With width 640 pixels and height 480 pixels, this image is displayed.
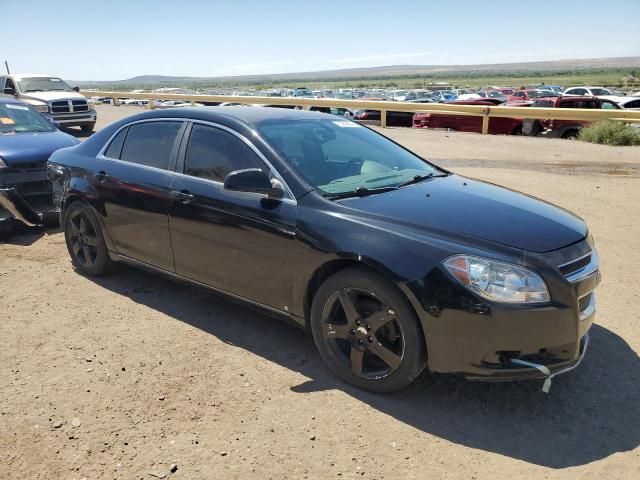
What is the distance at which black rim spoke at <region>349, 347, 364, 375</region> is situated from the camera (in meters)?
3.35

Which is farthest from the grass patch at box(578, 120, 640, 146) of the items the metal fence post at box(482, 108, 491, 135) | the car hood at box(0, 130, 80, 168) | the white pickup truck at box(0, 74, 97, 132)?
the white pickup truck at box(0, 74, 97, 132)

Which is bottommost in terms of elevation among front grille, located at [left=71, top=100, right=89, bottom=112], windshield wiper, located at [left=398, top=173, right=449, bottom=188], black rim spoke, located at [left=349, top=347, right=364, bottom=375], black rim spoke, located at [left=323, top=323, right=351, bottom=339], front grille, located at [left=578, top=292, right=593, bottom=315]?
black rim spoke, located at [left=349, top=347, right=364, bottom=375]

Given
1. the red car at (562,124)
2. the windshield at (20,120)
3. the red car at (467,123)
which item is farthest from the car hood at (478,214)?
the red car at (467,123)

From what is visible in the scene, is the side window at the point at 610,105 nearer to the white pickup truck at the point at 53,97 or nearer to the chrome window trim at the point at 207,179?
the white pickup truck at the point at 53,97

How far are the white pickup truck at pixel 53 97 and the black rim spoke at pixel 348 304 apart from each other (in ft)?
50.6

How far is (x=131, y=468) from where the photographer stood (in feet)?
8.98

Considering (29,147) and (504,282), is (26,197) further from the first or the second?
(504,282)

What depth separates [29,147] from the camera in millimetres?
Result: 7078

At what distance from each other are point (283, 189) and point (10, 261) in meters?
3.95

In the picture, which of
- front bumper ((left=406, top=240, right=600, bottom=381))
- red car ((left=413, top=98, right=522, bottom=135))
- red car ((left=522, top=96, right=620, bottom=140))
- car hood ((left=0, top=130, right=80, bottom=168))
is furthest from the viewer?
red car ((left=413, top=98, right=522, bottom=135))

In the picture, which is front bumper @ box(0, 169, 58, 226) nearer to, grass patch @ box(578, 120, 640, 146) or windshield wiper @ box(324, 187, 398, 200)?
windshield wiper @ box(324, 187, 398, 200)

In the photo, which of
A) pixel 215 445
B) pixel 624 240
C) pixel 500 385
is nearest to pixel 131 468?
pixel 215 445

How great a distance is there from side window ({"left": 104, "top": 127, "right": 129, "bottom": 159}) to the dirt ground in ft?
4.19

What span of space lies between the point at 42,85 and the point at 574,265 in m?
18.9
